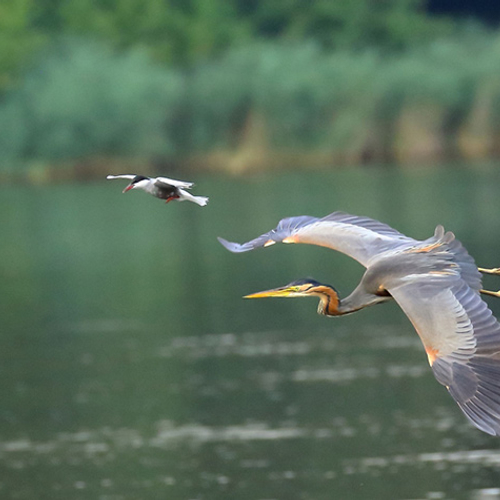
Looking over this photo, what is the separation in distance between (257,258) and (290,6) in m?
45.8

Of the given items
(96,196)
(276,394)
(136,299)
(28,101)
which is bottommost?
(96,196)

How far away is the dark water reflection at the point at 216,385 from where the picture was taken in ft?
62.2

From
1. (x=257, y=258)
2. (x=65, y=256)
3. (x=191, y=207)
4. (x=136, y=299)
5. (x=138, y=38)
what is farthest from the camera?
(x=138, y=38)

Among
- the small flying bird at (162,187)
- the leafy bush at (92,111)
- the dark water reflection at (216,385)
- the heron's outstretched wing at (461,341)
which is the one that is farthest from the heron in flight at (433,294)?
the leafy bush at (92,111)

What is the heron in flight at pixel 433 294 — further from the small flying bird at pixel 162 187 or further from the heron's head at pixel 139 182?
the heron's head at pixel 139 182

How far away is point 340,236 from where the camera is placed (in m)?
10.7

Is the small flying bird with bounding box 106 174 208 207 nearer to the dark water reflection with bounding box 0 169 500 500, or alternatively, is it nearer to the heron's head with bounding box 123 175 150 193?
the heron's head with bounding box 123 175 150 193

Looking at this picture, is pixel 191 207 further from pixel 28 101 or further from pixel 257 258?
pixel 257 258

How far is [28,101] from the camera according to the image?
224ft

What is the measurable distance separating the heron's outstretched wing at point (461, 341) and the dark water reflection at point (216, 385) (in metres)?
8.45

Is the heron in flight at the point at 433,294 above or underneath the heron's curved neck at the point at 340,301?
above

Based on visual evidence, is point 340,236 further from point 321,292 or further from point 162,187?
point 162,187

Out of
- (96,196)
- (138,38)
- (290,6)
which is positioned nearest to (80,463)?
(96,196)

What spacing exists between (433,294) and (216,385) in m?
15.0
